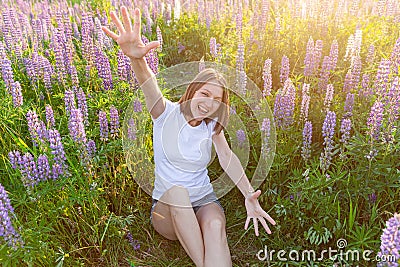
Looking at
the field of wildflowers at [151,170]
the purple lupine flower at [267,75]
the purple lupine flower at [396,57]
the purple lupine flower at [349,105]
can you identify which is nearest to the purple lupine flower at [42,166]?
the field of wildflowers at [151,170]

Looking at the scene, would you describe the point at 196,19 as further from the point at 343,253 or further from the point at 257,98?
the point at 343,253

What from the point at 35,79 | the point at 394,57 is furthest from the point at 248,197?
the point at 35,79

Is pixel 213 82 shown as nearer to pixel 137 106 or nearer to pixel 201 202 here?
pixel 137 106

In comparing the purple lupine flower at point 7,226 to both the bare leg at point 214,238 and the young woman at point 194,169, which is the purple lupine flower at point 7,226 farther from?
the bare leg at point 214,238

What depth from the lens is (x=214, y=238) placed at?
2.72 metres

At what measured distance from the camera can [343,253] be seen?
273cm

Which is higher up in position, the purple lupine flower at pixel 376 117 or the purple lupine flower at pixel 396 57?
the purple lupine flower at pixel 396 57

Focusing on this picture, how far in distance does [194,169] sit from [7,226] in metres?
1.25

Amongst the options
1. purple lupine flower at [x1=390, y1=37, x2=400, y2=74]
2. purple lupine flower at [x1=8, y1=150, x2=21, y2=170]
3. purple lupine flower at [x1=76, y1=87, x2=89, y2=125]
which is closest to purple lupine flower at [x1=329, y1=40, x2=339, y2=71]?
purple lupine flower at [x1=390, y1=37, x2=400, y2=74]

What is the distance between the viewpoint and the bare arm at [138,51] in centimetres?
232

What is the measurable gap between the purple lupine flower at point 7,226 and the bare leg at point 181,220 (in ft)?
3.04

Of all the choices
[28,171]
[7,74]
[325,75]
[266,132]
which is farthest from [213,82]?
[7,74]

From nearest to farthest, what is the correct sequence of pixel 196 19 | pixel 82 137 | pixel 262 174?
pixel 82 137
pixel 262 174
pixel 196 19

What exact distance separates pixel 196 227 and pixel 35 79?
2.15 metres
